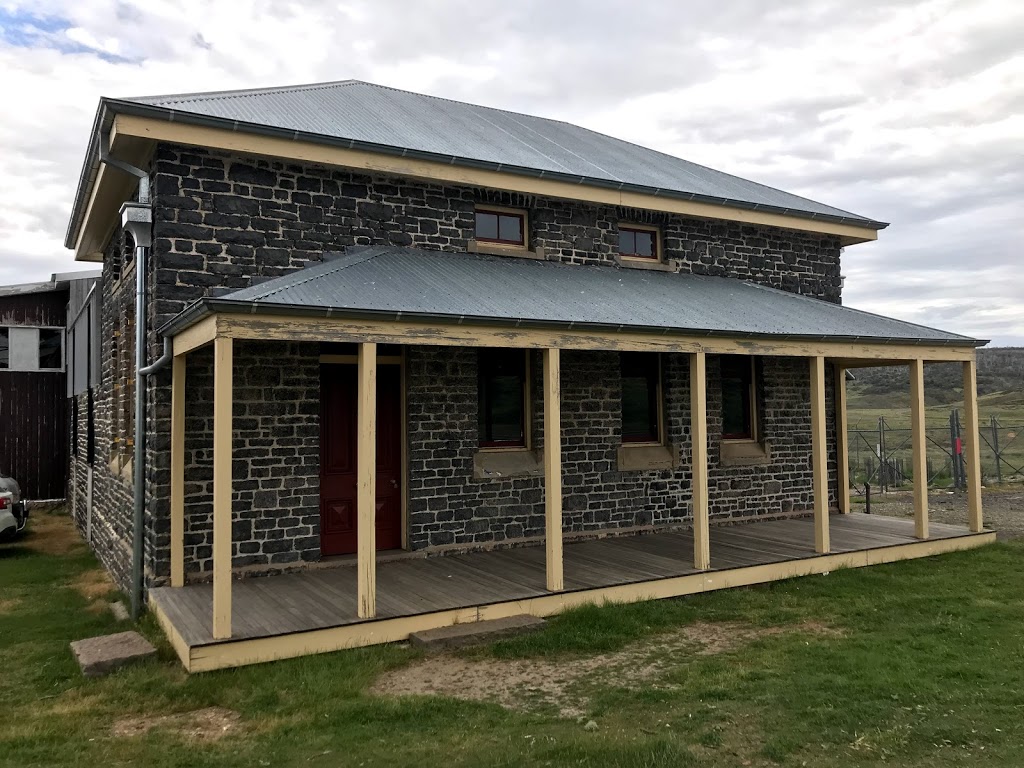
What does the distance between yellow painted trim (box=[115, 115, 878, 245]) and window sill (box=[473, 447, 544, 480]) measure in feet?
10.6

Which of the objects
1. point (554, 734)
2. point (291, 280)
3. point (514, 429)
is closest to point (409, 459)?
point (514, 429)

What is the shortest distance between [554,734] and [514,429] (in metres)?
5.39

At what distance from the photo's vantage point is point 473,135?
10641 millimetres

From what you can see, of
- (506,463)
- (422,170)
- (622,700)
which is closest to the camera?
(622,700)

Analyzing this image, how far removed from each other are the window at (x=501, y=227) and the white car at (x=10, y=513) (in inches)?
332

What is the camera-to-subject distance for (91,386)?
11930 millimetres

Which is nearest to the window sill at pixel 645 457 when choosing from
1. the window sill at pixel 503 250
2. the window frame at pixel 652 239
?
the window frame at pixel 652 239

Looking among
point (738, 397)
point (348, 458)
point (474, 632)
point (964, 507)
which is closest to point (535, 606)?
point (474, 632)

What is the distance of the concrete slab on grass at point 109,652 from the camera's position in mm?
5965

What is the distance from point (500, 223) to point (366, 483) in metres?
4.51

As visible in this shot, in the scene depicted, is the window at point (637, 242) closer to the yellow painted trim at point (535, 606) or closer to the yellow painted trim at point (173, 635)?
the yellow painted trim at point (535, 606)

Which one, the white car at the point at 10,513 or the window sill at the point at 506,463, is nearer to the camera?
the window sill at the point at 506,463

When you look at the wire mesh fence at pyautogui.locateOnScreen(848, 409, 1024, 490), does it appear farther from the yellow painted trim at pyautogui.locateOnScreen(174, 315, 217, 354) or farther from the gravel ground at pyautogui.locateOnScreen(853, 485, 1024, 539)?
the yellow painted trim at pyautogui.locateOnScreen(174, 315, 217, 354)

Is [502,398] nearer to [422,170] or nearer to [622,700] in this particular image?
[422,170]
